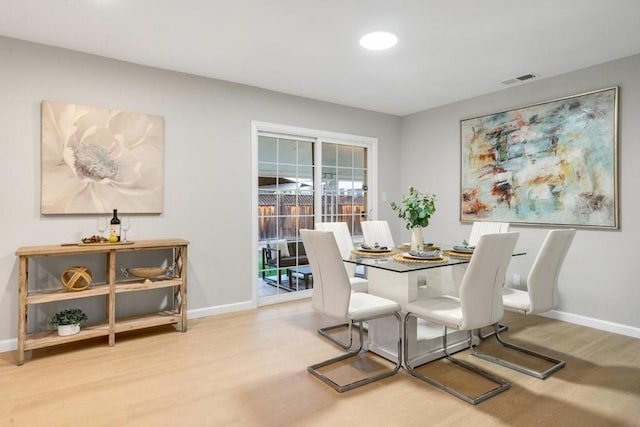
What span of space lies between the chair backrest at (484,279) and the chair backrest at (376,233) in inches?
62.2

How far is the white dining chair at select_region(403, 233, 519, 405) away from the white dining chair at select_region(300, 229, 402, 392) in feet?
0.79

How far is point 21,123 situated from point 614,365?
4.89 metres

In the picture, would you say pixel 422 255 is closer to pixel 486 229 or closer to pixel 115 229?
pixel 486 229

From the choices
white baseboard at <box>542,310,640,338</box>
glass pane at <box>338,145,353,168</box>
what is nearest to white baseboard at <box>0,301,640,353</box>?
white baseboard at <box>542,310,640,338</box>

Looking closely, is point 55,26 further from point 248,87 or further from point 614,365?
point 614,365

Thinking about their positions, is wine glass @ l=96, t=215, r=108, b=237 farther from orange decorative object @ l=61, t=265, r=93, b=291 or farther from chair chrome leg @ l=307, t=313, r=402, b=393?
chair chrome leg @ l=307, t=313, r=402, b=393

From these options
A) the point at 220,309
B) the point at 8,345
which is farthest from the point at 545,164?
the point at 8,345

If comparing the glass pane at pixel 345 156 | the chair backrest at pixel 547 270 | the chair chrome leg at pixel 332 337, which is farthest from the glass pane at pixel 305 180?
the chair backrest at pixel 547 270

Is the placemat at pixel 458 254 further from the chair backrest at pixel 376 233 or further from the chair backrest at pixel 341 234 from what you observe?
the chair backrest at pixel 341 234

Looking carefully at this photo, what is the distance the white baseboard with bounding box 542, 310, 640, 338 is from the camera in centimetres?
323

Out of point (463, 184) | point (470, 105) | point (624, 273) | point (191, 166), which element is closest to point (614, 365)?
point (624, 273)

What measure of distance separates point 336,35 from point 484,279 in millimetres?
2101

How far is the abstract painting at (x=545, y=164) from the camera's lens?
3.40 metres

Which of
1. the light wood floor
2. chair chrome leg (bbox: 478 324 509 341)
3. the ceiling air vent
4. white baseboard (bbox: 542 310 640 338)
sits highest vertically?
the ceiling air vent
